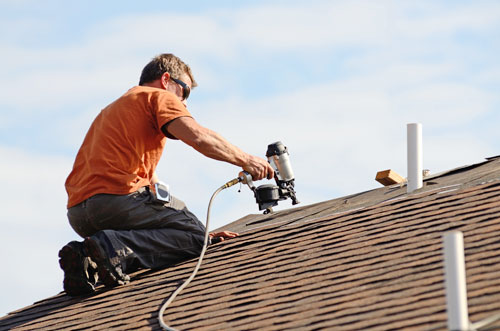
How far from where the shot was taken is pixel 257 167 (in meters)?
6.27

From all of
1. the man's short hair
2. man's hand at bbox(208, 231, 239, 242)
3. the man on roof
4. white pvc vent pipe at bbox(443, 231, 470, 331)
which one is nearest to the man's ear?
the man's short hair

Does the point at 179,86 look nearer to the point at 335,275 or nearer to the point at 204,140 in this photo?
the point at 204,140

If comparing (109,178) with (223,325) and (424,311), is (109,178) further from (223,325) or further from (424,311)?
(424,311)

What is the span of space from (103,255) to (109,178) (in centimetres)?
56

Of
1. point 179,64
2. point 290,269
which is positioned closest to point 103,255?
point 290,269

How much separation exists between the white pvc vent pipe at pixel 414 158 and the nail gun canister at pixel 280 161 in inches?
36.3

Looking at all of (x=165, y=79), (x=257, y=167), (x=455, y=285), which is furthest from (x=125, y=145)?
(x=455, y=285)

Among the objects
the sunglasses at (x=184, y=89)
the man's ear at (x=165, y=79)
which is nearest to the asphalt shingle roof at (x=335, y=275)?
the sunglasses at (x=184, y=89)

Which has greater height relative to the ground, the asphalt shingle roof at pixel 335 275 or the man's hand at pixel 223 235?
the man's hand at pixel 223 235

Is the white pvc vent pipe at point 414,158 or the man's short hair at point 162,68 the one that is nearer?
the white pvc vent pipe at point 414,158

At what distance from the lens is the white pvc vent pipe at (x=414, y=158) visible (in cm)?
629

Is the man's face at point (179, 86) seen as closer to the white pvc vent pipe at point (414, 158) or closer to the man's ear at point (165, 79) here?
the man's ear at point (165, 79)

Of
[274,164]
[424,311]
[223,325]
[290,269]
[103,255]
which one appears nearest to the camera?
[424,311]

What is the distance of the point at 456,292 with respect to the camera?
11.3 feet
